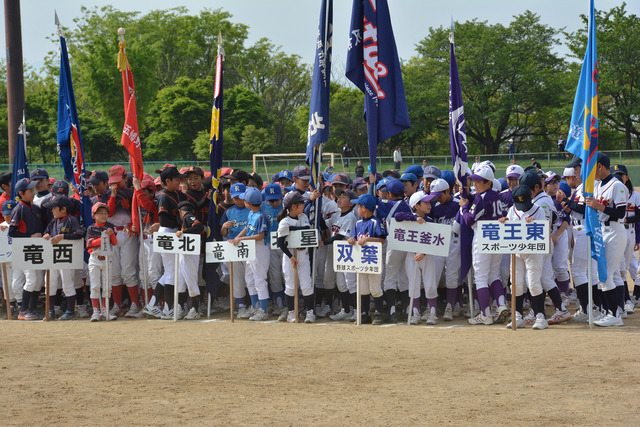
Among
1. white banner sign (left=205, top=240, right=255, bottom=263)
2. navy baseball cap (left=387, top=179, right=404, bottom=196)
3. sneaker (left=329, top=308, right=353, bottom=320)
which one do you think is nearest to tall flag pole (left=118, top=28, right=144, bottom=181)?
white banner sign (left=205, top=240, right=255, bottom=263)

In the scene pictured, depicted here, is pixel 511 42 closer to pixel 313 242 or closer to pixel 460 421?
pixel 313 242

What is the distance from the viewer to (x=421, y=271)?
373 inches

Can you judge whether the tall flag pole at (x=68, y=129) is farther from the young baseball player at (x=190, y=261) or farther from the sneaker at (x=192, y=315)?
the sneaker at (x=192, y=315)

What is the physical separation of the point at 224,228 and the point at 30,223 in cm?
300

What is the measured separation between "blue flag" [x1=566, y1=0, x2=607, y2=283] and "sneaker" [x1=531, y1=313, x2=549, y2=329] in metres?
0.83

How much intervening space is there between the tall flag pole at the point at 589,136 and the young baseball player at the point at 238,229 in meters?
4.56

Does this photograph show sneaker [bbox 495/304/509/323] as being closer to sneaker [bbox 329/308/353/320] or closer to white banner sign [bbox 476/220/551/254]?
white banner sign [bbox 476/220/551/254]

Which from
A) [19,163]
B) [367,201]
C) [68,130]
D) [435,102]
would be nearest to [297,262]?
[367,201]

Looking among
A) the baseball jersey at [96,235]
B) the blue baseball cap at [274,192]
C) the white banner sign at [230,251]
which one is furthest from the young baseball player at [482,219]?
the baseball jersey at [96,235]

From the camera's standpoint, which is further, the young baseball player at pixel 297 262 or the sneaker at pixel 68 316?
the sneaker at pixel 68 316

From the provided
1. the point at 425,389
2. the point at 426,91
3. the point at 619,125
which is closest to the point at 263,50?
the point at 426,91

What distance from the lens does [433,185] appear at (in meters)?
9.44

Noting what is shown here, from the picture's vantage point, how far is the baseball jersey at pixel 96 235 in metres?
10.0

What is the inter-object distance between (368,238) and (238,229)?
6.95ft
